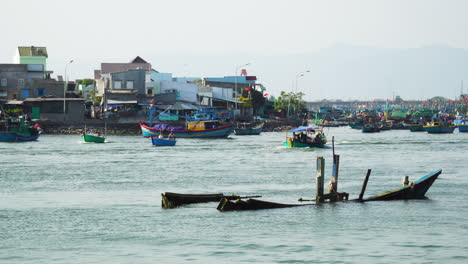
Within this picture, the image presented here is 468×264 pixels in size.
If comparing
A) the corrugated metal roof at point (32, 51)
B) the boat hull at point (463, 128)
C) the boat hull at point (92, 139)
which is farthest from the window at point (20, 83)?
the boat hull at point (463, 128)

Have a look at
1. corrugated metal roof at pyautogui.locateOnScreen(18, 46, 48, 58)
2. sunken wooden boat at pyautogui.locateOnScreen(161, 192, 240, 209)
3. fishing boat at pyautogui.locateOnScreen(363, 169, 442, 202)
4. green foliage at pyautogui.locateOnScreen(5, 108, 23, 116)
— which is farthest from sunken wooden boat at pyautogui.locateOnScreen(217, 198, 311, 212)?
corrugated metal roof at pyautogui.locateOnScreen(18, 46, 48, 58)

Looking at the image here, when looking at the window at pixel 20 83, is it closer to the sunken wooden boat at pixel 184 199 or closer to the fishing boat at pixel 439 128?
the fishing boat at pixel 439 128

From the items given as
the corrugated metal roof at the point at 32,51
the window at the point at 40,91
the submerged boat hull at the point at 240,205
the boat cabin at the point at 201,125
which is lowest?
the submerged boat hull at the point at 240,205

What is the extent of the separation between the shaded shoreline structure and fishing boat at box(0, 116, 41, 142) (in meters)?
61.2

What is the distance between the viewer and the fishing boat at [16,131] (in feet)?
313

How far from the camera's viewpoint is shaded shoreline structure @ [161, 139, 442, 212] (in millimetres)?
36875

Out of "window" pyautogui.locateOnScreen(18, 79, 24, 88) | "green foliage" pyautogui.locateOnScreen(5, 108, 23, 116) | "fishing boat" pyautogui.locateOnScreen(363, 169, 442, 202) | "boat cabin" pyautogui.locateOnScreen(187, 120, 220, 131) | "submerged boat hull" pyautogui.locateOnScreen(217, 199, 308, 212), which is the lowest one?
"submerged boat hull" pyautogui.locateOnScreen(217, 199, 308, 212)

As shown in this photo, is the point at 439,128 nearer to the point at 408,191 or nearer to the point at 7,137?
the point at 7,137

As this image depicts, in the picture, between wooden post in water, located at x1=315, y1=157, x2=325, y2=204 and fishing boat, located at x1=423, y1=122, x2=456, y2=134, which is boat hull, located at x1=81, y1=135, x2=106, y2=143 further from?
fishing boat, located at x1=423, y1=122, x2=456, y2=134

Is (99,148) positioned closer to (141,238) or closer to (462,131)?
(141,238)

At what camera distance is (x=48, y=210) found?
127 feet

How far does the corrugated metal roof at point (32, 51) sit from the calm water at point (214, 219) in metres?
76.2

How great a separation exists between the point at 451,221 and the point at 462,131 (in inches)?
5152

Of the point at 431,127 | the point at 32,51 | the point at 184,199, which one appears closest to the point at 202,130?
the point at 32,51
